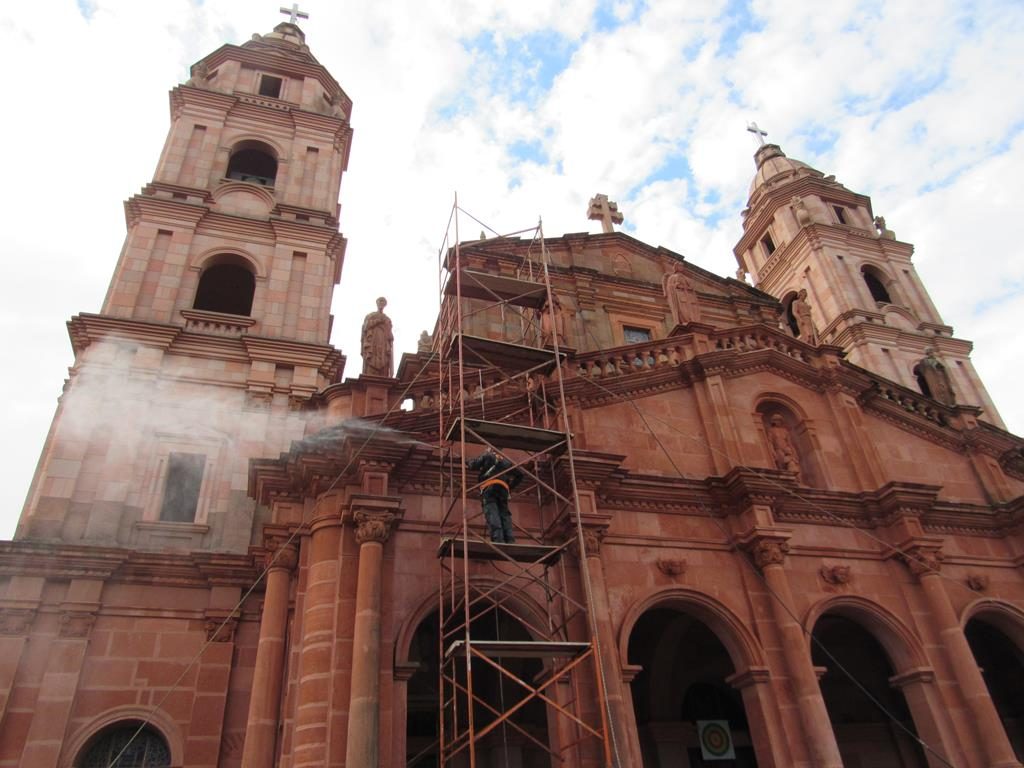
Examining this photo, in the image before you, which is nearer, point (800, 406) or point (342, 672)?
point (342, 672)

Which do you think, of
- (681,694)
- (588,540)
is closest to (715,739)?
(681,694)

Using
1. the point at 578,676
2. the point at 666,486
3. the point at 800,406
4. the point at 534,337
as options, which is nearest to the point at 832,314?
the point at 800,406

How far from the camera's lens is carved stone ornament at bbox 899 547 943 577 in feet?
48.9

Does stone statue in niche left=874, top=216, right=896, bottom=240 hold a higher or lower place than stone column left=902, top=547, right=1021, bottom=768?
higher

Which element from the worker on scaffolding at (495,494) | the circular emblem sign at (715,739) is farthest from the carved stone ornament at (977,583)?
the worker on scaffolding at (495,494)

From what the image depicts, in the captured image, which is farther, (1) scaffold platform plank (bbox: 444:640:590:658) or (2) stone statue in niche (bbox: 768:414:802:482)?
(2) stone statue in niche (bbox: 768:414:802:482)

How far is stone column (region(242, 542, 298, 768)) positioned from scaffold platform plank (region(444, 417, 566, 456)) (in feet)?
11.5

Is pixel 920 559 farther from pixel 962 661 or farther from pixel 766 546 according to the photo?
pixel 766 546

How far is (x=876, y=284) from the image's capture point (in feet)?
113

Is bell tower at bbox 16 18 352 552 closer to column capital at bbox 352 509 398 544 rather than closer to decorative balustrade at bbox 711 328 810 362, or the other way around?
column capital at bbox 352 509 398 544

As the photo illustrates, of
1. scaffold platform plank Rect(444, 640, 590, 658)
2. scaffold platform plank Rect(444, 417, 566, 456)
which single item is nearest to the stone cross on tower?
scaffold platform plank Rect(444, 417, 566, 456)

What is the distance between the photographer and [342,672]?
10.9m

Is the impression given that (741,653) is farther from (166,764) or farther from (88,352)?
(88,352)

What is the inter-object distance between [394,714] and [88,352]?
12.3 m
